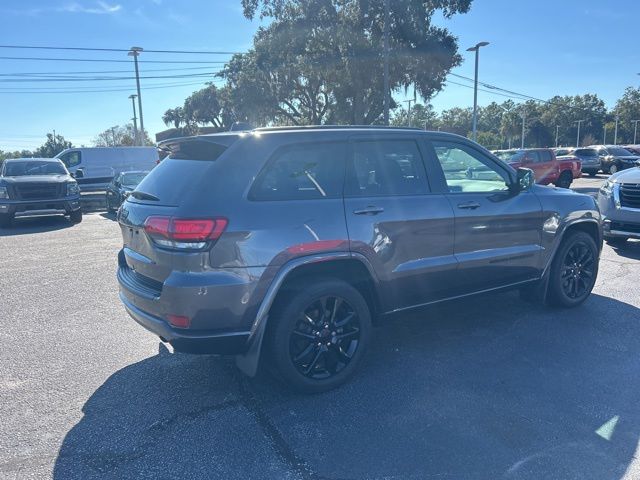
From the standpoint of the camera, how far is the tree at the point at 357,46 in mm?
23000

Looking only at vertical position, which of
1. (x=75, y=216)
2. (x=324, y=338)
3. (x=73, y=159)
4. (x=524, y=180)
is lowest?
(x=75, y=216)

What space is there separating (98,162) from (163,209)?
22.1 metres

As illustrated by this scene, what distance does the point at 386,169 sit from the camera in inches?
150

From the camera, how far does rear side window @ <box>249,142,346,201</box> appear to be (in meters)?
3.24

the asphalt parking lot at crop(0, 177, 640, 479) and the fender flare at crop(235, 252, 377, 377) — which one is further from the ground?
the fender flare at crop(235, 252, 377, 377)

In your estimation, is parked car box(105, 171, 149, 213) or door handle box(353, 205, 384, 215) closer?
door handle box(353, 205, 384, 215)

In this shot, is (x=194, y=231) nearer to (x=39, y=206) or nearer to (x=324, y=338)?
(x=324, y=338)

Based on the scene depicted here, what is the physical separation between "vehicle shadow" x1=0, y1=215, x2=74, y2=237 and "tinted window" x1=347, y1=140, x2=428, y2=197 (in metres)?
10.6

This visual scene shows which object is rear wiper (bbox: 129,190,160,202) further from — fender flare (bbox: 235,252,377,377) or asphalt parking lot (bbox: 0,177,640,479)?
asphalt parking lot (bbox: 0,177,640,479)

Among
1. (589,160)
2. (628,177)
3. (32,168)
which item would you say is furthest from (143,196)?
(589,160)

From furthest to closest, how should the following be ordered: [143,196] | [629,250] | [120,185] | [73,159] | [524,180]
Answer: [73,159]
[120,185]
[629,250]
[524,180]
[143,196]

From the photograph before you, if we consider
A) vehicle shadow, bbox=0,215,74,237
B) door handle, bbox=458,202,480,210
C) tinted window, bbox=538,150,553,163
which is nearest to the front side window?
door handle, bbox=458,202,480,210

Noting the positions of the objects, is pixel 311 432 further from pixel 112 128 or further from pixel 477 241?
pixel 112 128

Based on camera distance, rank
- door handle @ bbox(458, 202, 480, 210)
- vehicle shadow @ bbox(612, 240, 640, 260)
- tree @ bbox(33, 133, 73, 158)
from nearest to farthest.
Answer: door handle @ bbox(458, 202, 480, 210) < vehicle shadow @ bbox(612, 240, 640, 260) < tree @ bbox(33, 133, 73, 158)
